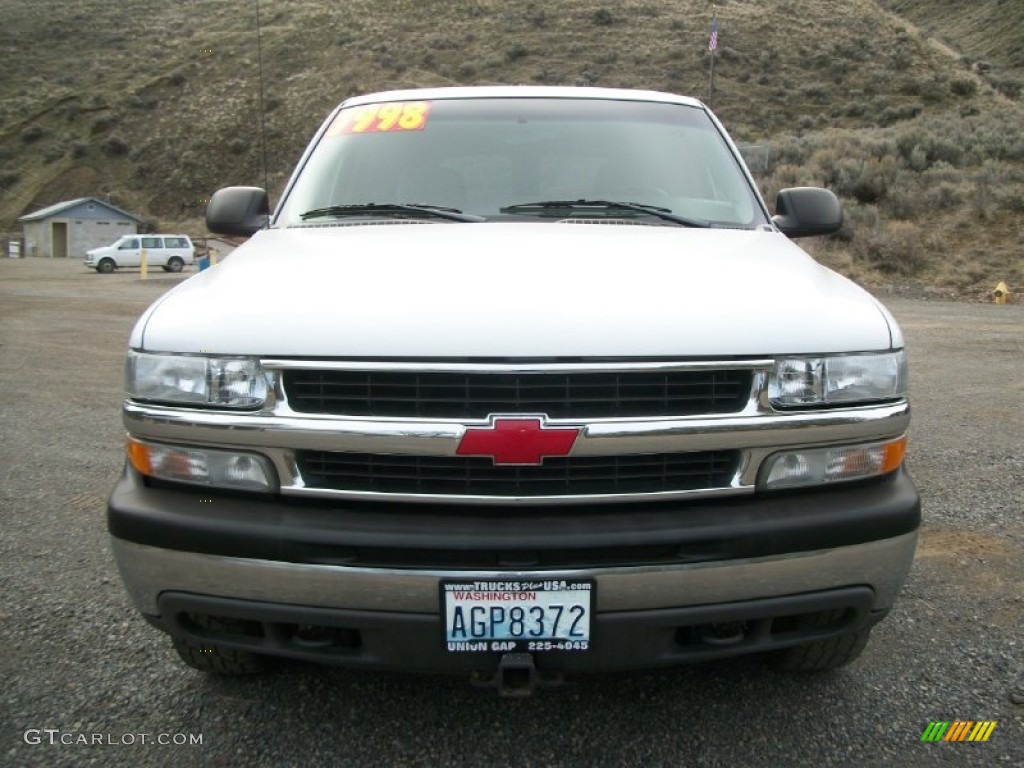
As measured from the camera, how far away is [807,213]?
3.35m

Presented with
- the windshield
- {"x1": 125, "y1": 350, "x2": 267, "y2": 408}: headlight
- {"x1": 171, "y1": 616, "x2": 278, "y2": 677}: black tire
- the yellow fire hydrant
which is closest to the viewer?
{"x1": 125, "y1": 350, "x2": 267, "y2": 408}: headlight

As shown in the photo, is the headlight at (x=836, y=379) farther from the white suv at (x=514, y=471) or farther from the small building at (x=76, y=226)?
the small building at (x=76, y=226)

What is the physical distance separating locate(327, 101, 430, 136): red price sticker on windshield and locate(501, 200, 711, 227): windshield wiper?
0.71 m

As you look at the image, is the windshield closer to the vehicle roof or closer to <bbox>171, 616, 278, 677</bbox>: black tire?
the vehicle roof

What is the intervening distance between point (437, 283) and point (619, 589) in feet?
→ 2.99

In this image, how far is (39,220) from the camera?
43.0 meters

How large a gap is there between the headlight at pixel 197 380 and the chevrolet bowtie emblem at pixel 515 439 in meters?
0.53

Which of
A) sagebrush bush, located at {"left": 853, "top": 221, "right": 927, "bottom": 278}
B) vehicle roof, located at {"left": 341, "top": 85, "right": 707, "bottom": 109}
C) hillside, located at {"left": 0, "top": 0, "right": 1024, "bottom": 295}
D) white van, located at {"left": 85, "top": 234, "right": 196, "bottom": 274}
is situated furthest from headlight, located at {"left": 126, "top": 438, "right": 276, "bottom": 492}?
white van, located at {"left": 85, "top": 234, "right": 196, "bottom": 274}

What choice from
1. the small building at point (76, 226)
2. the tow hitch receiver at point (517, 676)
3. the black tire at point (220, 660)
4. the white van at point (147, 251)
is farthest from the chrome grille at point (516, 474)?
the small building at point (76, 226)

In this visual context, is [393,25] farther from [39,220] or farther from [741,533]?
[741,533]

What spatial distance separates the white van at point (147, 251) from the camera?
99.0ft

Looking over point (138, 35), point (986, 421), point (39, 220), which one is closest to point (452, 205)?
point (986, 421)

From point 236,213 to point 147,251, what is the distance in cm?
2954

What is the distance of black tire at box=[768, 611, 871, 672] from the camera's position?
2.39m
